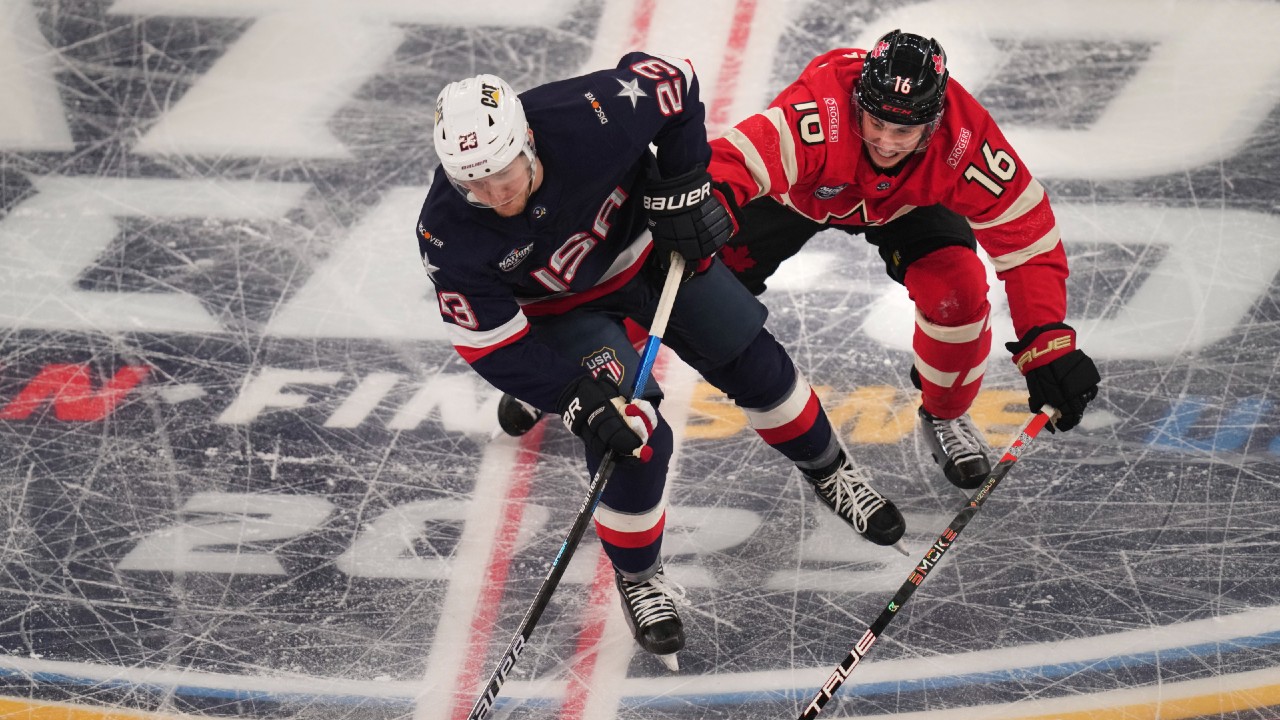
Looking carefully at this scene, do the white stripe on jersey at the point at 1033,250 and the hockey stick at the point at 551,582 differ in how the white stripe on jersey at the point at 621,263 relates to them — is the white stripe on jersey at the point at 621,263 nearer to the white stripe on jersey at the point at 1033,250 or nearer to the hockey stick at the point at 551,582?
the hockey stick at the point at 551,582

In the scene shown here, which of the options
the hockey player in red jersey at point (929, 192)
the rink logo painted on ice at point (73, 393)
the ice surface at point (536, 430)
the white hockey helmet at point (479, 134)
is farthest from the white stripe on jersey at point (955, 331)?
the rink logo painted on ice at point (73, 393)

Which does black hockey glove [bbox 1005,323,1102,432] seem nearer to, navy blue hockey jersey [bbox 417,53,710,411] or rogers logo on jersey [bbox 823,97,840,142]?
rogers logo on jersey [bbox 823,97,840,142]

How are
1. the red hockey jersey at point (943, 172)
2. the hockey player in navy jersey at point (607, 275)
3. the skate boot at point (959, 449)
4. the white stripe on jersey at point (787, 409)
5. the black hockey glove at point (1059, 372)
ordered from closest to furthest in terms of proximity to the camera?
the hockey player in navy jersey at point (607, 275) < the black hockey glove at point (1059, 372) < the red hockey jersey at point (943, 172) < the white stripe on jersey at point (787, 409) < the skate boot at point (959, 449)

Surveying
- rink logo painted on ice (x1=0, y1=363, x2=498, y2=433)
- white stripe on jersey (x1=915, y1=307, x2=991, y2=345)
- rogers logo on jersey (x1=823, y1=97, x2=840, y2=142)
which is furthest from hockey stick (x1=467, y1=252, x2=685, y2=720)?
rink logo painted on ice (x1=0, y1=363, x2=498, y2=433)

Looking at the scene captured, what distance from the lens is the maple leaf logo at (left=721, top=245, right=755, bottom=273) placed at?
3.79m

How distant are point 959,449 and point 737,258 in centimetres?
81

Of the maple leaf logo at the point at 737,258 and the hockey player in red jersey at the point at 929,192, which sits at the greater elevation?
the hockey player in red jersey at the point at 929,192

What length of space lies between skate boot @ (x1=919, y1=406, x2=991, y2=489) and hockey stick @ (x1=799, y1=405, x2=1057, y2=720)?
428 millimetres

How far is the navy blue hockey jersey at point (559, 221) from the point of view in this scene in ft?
9.57

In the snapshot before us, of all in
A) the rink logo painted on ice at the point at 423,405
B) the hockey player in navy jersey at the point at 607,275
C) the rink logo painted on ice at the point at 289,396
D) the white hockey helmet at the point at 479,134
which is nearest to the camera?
the white hockey helmet at the point at 479,134

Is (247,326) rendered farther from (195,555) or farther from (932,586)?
(932,586)

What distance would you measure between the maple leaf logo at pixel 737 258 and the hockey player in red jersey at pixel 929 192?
0.19 meters

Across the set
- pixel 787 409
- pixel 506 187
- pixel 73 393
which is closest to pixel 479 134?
pixel 506 187

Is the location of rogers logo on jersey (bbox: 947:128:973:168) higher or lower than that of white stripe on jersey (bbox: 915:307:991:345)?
higher
